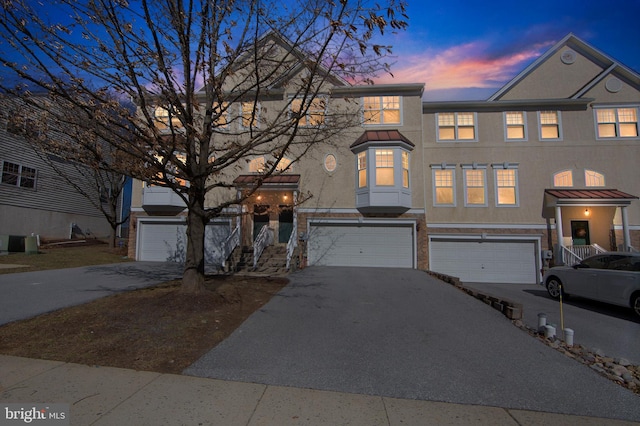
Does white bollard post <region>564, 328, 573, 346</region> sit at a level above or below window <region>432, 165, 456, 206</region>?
below

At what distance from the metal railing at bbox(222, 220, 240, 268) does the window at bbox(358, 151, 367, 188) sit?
5968mm

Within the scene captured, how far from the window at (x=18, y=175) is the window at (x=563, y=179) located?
29.3 meters

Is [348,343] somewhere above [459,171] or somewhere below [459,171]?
below

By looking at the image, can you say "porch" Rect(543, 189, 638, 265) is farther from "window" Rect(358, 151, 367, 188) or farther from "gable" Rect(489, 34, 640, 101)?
"window" Rect(358, 151, 367, 188)

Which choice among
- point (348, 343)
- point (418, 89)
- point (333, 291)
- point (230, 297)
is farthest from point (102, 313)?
point (418, 89)

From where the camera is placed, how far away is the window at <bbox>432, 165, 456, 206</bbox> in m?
15.7

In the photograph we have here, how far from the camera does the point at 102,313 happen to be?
20.2ft

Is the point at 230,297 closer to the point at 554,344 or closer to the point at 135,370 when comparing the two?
the point at 135,370

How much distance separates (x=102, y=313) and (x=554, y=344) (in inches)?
324

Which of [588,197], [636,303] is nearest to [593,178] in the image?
[588,197]

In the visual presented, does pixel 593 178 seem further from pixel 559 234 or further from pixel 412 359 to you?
pixel 412 359

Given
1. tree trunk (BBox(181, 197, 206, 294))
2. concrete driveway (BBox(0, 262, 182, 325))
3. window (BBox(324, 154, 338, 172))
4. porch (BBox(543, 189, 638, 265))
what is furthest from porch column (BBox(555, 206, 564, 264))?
concrete driveway (BBox(0, 262, 182, 325))

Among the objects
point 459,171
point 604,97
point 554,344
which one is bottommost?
point 554,344

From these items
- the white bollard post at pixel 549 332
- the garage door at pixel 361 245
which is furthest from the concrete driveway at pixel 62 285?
the white bollard post at pixel 549 332
